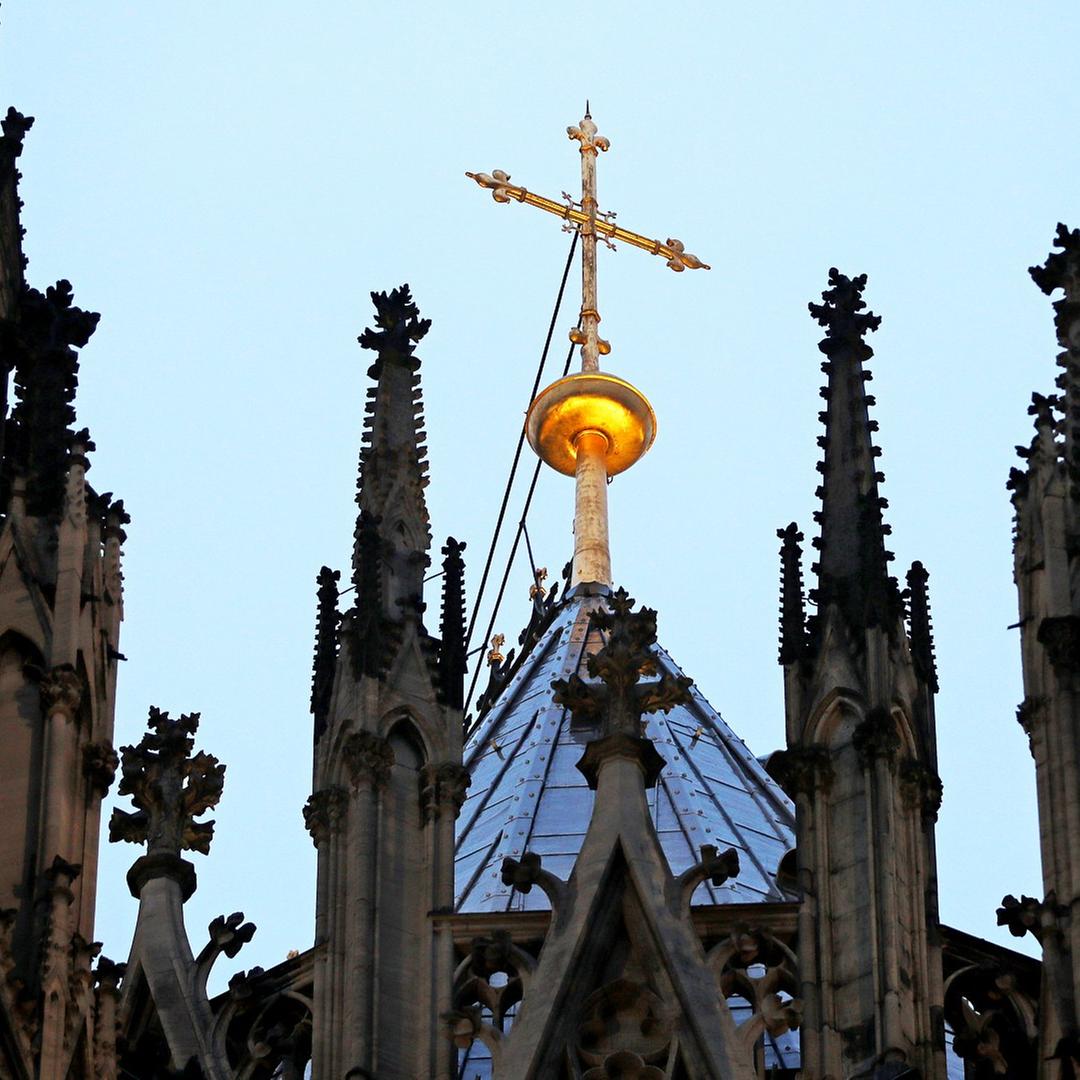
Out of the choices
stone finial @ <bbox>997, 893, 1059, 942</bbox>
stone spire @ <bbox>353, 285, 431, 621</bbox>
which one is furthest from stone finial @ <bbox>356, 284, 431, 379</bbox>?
stone finial @ <bbox>997, 893, 1059, 942</bbox>

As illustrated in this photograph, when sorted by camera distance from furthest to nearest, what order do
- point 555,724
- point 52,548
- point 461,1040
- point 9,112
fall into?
point 555,724
point 9,112
point 52,548
point 461,1040

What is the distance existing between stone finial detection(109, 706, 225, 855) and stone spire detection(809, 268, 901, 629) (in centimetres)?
457

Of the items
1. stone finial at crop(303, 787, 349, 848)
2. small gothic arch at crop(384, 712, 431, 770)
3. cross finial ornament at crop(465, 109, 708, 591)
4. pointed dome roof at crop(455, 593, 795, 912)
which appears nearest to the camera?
stone finial at crop(303, 787, 349, 848)

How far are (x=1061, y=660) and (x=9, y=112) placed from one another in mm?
9676

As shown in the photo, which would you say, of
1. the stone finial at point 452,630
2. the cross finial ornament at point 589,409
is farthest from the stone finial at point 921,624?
the cross finial ornament at point 589,409

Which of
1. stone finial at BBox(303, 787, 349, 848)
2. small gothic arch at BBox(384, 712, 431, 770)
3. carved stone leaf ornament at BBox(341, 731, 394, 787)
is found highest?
small gothic arch at BBox(384, 712, 431, 770)

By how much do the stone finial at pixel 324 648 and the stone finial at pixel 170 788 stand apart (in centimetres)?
82

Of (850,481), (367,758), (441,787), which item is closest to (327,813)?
(367,758)

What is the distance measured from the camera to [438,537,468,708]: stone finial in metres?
40.7

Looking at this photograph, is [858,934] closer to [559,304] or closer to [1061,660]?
[1061,660]

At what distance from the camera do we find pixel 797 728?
40125 mm

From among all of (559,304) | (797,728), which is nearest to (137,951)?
(797,728)

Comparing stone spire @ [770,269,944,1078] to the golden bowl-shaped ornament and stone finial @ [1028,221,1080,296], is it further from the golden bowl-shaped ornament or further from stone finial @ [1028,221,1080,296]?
the golden bowl-shaped ornament

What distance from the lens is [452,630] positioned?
41.0 metres
